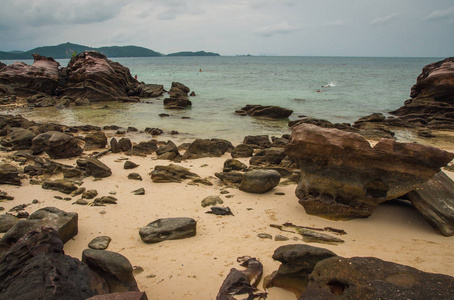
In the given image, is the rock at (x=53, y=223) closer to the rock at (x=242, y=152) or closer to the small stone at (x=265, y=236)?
the small stone at (x=265, y=236)

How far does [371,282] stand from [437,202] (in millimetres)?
3823

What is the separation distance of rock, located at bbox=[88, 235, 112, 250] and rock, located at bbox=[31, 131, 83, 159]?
5.85 meters

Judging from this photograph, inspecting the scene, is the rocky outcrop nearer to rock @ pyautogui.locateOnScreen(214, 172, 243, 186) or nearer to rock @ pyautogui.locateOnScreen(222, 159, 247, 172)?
rock @ pyautogui.locateOnScreen(222, 159, 247, 172)

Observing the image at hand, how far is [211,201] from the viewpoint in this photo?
697 centimetres

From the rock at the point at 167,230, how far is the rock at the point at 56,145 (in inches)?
239

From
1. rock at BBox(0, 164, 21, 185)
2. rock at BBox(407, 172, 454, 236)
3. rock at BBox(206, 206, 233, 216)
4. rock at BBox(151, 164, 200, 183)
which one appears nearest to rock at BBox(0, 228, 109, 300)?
rock at BBox(206, 206, 233, 216)

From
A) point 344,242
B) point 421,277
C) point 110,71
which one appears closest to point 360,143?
point 344,242

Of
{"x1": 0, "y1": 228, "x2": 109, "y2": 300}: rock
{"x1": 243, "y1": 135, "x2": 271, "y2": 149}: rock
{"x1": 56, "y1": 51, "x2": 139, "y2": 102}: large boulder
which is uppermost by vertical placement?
{"x1": 56, "y1": 51, "x2": 139, "y2": 102}: large boulder

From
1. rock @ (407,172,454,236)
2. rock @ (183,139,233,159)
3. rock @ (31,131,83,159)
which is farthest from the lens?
rock @ (183,139,233,159)

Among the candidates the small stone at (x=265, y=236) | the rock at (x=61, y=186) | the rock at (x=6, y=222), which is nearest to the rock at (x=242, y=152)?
the rock at (x=61, y=186)

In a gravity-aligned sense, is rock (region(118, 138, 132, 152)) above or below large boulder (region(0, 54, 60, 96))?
below

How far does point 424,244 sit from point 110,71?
30929mm

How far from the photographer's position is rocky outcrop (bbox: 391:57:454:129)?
19359mm

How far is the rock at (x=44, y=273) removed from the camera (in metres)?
3.03
